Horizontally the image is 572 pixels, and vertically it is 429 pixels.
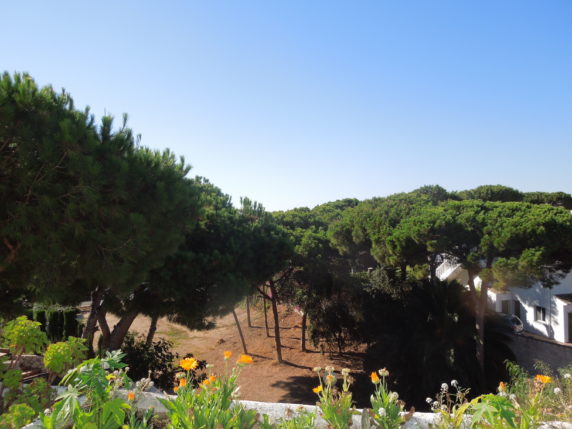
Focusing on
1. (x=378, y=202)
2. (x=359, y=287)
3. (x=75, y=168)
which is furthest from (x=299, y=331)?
(x=75, y=168)

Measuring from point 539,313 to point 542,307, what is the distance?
0.31 meters

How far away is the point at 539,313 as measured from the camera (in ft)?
42.4

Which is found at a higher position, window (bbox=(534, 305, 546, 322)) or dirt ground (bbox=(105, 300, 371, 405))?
window (bbox=(534, 305, 546, 322))

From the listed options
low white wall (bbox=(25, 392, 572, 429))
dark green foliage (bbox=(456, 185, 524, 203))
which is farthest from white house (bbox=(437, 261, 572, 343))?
dark green foliage (bbox=(456, 185, 524, 203))

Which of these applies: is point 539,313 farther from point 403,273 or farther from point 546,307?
point 403,273

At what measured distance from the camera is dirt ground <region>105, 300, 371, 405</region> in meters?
10.9

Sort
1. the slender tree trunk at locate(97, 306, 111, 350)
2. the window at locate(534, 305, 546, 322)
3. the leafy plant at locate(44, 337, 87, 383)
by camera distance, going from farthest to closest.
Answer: the window at locate(534, 305, 546, 322) < the slender tree trunk at locate(97, 306, 111, 350) < the leafy plant at locate(44, 337, 87, 383)

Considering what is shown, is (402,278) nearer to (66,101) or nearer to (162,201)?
(162,201)

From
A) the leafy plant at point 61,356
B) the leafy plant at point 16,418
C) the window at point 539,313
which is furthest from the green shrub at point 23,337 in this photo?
the window at point 539,313

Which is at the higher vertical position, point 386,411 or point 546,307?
point 386,411

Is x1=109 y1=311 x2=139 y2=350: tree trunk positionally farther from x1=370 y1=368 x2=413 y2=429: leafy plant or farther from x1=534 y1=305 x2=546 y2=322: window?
x1=534 y1=305 x2=546 y2=322: window

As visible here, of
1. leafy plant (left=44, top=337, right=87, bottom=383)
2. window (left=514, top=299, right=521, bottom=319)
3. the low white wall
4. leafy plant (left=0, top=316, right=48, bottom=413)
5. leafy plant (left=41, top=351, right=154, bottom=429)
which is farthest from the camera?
window (left=514, top=299, right=521, bottom=319)

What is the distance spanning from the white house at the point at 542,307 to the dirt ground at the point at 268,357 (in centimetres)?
550

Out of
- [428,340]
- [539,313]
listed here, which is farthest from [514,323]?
[428,340]
